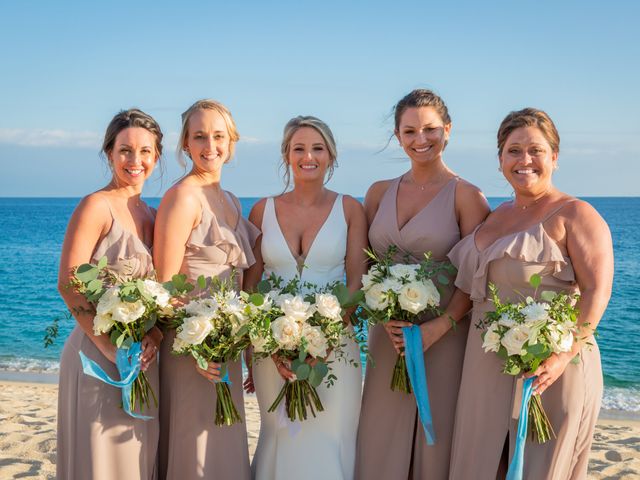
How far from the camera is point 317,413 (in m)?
5.42

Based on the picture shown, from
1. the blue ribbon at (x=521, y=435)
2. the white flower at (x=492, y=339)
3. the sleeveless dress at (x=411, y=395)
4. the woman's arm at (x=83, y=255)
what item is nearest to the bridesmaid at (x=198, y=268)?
the woman's arm at (x=83, y=255)

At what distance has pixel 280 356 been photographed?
4.80 m

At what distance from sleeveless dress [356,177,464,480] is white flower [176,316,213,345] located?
1515 millimetres

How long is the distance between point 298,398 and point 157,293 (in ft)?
4.44

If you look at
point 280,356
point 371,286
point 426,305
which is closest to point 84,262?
point 280,356

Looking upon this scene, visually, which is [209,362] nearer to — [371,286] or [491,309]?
[371,286]

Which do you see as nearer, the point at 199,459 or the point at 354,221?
the point at 199,459

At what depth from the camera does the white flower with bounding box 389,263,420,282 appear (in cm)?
477

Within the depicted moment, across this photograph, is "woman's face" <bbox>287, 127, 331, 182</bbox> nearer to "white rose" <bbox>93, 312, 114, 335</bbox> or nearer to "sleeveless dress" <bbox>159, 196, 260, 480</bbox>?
"sleeveless dress" <bbox>159, 196, 260, 480</bbox>

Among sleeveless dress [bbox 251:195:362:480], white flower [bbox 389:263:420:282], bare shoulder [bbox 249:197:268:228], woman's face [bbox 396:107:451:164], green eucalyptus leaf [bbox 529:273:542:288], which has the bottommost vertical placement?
sleeveless dress [bbox 251:195:362:480]

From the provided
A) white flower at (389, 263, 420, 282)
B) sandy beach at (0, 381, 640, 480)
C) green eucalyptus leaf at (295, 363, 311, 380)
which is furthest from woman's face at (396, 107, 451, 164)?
sandy beach at (0, 381, 640, 480)

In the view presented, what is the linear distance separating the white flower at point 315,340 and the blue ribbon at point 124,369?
1.14m

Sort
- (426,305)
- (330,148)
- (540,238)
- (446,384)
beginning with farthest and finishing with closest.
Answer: (330,148) < (446,384) < (426,305) < (540,238)

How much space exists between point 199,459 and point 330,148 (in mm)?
2638
